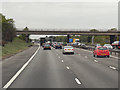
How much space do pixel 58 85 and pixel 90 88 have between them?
1.54 meters

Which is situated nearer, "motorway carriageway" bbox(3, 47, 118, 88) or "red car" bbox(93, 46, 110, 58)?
"motorway carriageway" bbox(3, 47, 118, 88)

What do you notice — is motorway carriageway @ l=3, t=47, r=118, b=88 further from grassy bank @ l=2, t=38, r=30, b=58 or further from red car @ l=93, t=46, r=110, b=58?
grassy bank @ l=2, t=38, r=30, b=58

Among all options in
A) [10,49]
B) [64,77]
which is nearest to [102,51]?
[64,77]

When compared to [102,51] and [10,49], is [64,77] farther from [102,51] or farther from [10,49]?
[10,49]

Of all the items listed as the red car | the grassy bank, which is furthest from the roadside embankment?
the red car

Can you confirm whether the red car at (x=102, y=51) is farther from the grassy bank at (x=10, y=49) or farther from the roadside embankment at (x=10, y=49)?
the grassy bank at (x=10, y=49)

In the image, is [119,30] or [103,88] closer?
[103,88]

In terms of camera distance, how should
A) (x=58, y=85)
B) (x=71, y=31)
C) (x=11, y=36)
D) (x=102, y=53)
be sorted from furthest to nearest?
(x=71, y=31) < (x=11, y=36) < (x=102, y=53) < (x=58, y=85)

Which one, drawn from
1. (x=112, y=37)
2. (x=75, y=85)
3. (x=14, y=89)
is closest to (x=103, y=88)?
(x=75, y=85)

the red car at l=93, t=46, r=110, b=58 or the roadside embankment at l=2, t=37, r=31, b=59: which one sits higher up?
the red car at l=93, t=46, r=110, b=58

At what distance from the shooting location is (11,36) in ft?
260

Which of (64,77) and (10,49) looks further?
(10,49)

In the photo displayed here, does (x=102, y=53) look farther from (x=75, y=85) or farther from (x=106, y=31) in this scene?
(x=106, y=31)

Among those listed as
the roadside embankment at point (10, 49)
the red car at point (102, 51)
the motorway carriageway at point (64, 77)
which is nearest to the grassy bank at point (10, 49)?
the roadside embankment at point (10, 49)
